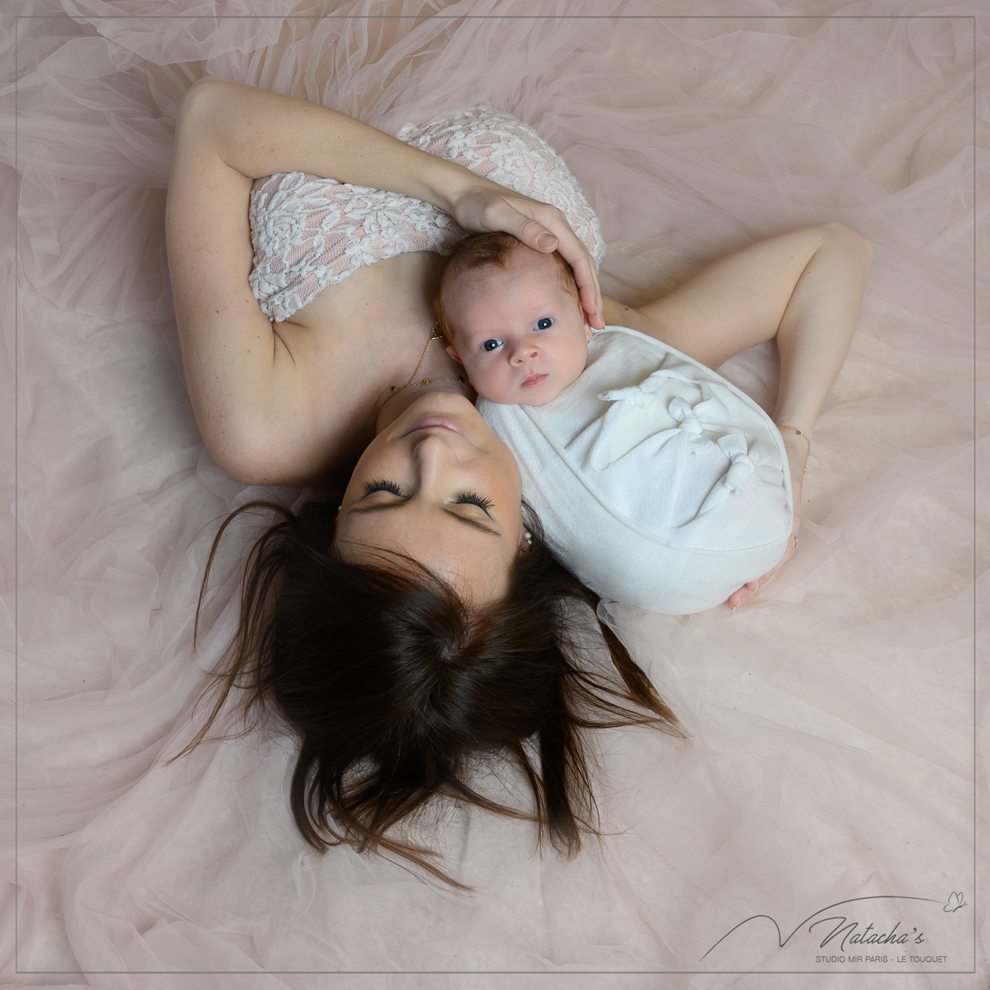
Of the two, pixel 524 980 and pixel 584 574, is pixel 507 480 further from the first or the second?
pixel 524 980

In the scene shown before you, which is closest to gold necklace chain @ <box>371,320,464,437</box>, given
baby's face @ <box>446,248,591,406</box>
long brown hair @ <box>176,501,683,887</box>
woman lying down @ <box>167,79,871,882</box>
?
woman lying down @ <box>167,79,871,882</box>

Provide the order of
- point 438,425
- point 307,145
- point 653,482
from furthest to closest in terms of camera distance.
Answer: point 307,145
point 653,482
point 438,425

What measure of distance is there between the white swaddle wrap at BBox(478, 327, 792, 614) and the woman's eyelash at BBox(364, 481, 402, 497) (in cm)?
35

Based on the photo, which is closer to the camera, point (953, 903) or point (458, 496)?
point (458, 496)

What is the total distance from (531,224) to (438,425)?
470mm

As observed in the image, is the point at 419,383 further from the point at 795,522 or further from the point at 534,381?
the point at 795,522

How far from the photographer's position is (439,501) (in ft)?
4.62

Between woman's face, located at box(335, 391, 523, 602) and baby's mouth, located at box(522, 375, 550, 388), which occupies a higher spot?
baby's mouth, located at box(522, 375, 550, 388)

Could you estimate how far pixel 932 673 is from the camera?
173 cm

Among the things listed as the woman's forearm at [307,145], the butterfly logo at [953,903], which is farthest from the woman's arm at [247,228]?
the butterfly logo at [953,903]

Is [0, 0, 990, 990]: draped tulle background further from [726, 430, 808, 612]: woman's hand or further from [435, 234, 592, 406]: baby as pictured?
[435, 234, 592, 406]: baby

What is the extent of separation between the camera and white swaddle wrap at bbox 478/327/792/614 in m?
1.59

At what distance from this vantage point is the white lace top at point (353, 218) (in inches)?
66.9

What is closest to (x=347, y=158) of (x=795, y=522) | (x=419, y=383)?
(x=419, y=383)
